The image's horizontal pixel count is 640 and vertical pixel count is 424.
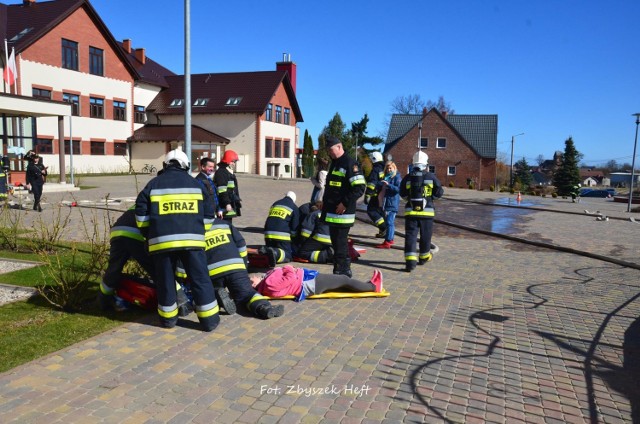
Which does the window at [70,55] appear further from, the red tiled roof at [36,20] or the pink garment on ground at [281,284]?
the pink garment on ground at [281,284]

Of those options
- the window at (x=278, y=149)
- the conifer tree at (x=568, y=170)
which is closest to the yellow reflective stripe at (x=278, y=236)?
the window at (x=278, y=149)

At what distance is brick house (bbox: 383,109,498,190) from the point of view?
183 feet

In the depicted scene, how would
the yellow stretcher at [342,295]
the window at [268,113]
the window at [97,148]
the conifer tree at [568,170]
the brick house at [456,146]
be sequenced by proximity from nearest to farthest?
the yellow stretcher at [342,295] → the window at [97,148] → the window at [268,113] → the brick house at [456,146] → the conifer tree at [568,170]

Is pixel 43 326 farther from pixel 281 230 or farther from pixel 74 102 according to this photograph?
pixel 74 102

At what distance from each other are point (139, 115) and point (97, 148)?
6.42m

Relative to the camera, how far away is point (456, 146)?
185ft

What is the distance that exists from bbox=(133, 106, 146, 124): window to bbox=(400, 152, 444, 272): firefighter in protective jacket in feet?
125

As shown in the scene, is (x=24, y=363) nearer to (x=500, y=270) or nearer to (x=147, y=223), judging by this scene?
(x=147, y=223)

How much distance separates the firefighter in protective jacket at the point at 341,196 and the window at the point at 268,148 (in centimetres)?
3709

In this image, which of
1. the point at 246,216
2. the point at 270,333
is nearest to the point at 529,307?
the point at 270,333

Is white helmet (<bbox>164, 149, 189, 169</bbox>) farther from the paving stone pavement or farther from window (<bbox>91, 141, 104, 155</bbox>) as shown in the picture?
window (<bbox>91, 141, 104, 155</bbox>)

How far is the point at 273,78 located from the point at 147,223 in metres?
40.9

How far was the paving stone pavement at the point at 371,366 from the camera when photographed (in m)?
3.50

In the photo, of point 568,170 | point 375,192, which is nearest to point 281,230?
point 375,192
